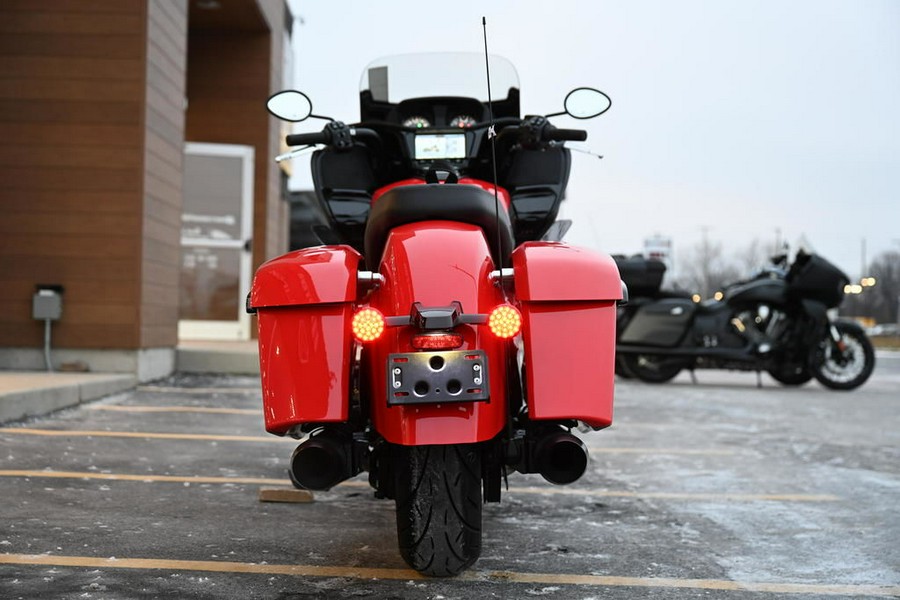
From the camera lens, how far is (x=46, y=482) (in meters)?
4.57

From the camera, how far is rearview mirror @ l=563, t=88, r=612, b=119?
4090 mm

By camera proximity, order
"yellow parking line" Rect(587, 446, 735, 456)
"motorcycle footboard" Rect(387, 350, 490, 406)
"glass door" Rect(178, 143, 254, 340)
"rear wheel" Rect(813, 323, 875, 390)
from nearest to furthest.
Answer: "motorcycle footboard" Rect(387, 350, 490, 406) → "yellow parking line" Rect(587, 446, 735, 456) → "rear wheel" Rect(813, 323, 875, 390) → "glass door" Rect(178, 143, 254, 340)

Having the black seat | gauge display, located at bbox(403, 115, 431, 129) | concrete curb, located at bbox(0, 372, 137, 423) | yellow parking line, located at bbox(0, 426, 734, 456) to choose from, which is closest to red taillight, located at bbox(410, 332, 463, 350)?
the black seat

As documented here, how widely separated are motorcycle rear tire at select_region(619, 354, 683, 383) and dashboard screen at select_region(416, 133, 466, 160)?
8275 mm

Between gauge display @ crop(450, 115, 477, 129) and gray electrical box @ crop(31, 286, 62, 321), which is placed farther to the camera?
gray electrical box @ crop(31, 286, 62, 321)

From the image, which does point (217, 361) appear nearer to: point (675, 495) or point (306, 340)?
point (675, 495)

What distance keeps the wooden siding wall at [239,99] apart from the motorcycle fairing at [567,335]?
41.1ft

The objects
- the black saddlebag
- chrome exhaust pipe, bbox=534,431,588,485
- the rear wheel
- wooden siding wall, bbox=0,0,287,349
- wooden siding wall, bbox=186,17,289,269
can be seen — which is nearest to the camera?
chrome exhaust pipe, bbox=534,431,588,485

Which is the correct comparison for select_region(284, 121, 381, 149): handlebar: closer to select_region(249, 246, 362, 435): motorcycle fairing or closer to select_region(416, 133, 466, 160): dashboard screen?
select_region(416, 133, 466, 160): dashboard screen

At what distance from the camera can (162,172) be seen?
9.82 metres

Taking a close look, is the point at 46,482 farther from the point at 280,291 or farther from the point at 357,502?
the point at 280,291

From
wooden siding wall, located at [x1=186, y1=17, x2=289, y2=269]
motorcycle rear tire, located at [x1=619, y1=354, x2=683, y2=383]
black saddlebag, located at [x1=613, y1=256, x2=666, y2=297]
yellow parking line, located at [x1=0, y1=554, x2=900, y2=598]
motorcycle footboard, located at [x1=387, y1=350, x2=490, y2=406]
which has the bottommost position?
yellow parking line, located at [x1=0, y1=554, x2=900, y2=598]

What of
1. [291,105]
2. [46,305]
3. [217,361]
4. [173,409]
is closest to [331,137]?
[291,105]

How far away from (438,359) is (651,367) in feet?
32.0
